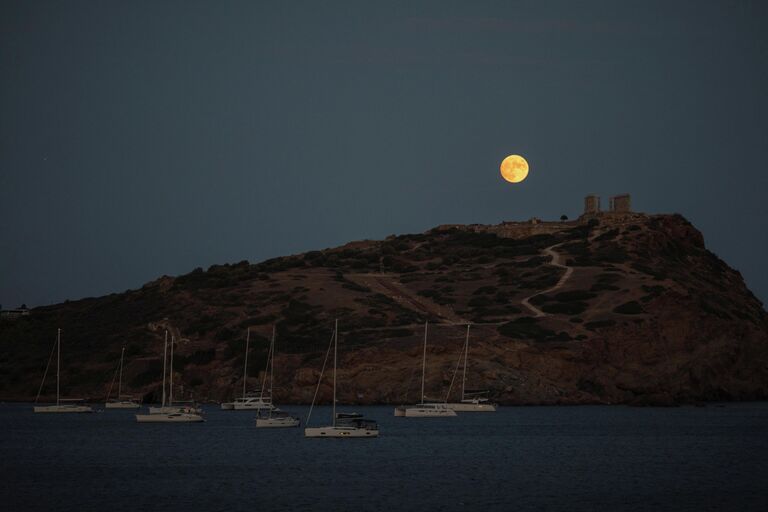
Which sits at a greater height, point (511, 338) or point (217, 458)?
point (511, 338)

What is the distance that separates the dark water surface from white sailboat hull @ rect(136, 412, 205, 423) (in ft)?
4.30

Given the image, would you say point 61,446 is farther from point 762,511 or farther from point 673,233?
point 673,233

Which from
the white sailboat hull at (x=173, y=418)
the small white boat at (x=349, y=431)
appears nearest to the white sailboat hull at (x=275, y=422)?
the white sailboat hull at (x=173, y=418)

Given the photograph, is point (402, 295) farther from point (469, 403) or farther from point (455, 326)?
point (469, 403)

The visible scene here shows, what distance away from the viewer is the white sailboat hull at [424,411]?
94.1 meters

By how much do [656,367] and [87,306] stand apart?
82783 millimetres

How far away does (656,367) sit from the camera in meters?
112

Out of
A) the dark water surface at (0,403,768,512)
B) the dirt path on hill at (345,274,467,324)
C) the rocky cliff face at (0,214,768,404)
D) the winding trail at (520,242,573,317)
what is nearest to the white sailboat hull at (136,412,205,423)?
the dark water surface at (0,403,768,512)

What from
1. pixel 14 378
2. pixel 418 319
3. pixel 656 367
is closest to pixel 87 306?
pixel 14 378

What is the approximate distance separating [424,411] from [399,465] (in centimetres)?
3449

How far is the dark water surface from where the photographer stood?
156ft

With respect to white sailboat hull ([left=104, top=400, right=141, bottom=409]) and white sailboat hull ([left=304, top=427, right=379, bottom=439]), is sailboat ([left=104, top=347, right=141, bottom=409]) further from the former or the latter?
white sailboat hull ([left=304, top=427, right=379, bottom=439])

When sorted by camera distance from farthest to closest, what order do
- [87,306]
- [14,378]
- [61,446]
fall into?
[87,306], [14,378], [61,446]

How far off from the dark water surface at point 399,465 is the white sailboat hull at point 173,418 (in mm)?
1312
